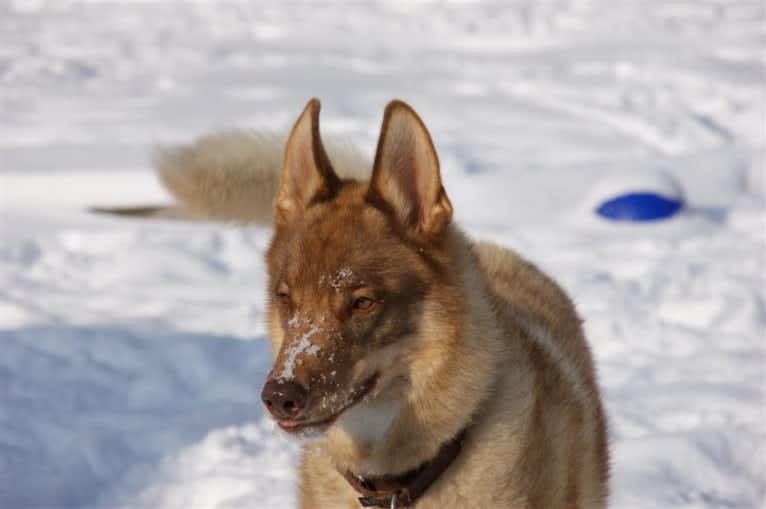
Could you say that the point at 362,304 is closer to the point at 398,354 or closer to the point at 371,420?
the point at 398,354

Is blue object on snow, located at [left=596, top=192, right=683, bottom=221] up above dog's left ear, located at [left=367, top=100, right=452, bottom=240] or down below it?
below

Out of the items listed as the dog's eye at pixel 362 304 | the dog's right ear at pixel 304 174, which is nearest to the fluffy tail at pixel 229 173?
the dog's right ear at pixel 304 174

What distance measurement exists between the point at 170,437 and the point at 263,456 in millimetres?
420

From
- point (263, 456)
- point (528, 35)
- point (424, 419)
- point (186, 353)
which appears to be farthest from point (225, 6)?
point (424, 419)

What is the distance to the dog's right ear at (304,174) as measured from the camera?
8.61 feet

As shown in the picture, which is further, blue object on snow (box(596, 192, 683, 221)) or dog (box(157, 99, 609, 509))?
blue object on snow (box(596, 192, 683, 221))

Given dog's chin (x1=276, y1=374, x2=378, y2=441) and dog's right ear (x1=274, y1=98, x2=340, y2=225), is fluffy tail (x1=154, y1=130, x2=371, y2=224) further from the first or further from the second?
dog's chin (x1=276, y1=374, x2=378, y2=441)

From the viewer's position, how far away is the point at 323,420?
2.26m

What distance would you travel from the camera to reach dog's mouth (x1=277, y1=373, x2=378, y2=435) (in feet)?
7.31

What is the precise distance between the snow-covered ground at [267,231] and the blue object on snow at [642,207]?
0.36 ft

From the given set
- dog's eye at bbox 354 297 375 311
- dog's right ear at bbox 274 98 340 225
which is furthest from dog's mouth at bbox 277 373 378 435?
dog's right ear at bbox 274 98 340 225

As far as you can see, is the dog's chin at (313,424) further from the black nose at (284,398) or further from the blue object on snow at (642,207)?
the blue object on snow at (642,207)

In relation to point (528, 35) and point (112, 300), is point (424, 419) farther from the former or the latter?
point (528, 35)

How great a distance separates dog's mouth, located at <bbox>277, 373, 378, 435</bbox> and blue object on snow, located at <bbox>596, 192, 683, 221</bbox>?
484cm
